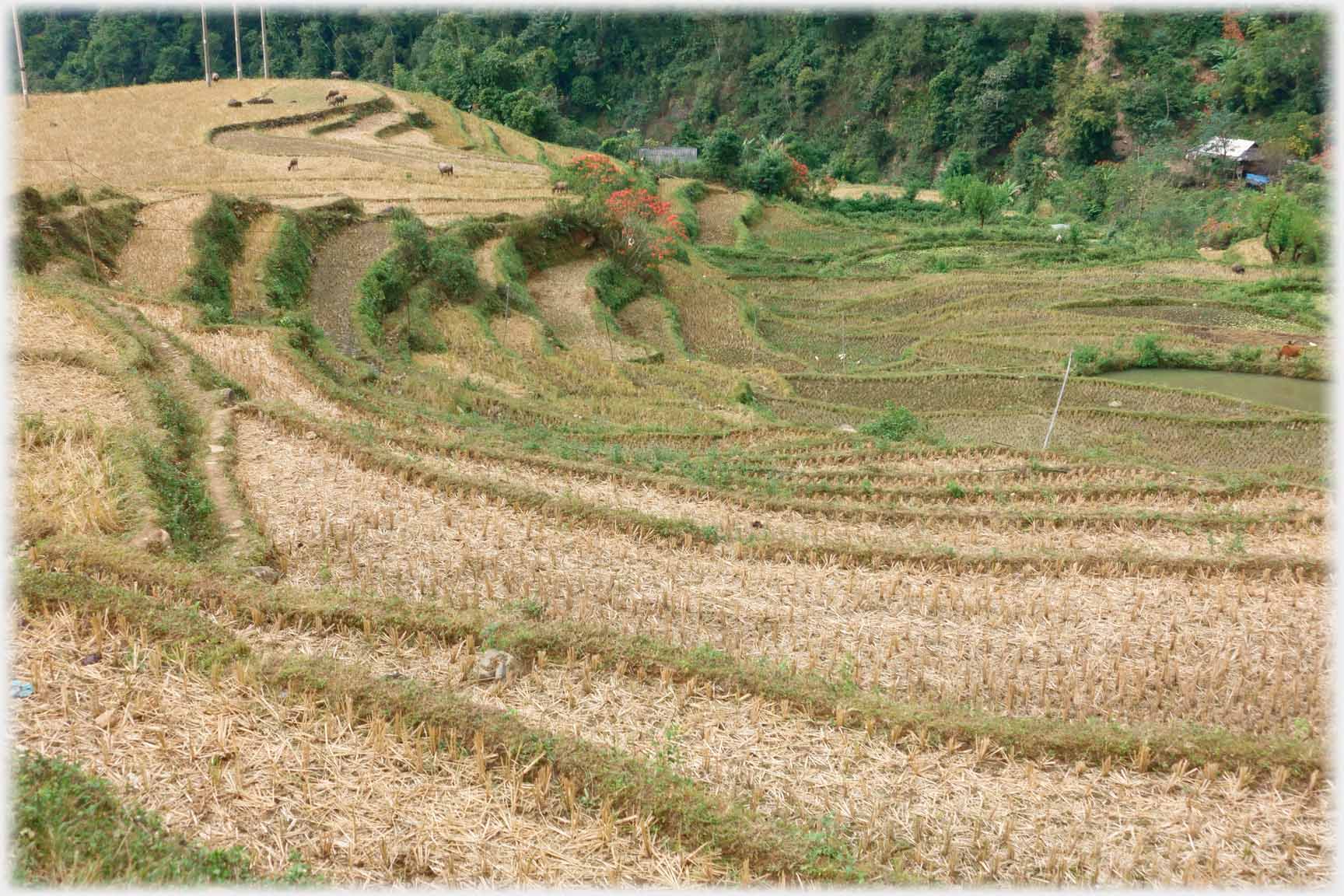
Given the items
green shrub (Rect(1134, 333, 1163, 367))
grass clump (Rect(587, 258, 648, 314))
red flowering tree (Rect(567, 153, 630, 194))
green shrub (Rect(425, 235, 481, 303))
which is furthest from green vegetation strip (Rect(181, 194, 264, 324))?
green shrub (Rect(1134, 333, 1163, 367))

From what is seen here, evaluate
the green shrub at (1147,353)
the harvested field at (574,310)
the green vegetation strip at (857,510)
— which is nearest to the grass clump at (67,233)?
the harvested field at (574,310)

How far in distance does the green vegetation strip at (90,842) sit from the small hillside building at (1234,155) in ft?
163

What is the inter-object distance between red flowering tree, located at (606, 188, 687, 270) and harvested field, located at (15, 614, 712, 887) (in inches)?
867

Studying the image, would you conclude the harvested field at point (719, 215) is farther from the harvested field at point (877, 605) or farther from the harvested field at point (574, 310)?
the harvested field at point (877, 605)

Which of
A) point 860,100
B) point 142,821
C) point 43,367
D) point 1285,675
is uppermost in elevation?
point 860,100

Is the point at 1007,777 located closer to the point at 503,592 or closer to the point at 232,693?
the point at 503,592

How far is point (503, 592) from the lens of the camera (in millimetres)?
7480

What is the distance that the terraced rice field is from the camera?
15.4ft

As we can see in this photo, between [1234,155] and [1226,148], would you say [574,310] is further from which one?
[1226,148]

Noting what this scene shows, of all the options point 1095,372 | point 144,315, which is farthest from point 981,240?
point 144,315

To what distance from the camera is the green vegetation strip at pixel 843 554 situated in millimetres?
9008

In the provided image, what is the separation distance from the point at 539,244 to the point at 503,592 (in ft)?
63.7

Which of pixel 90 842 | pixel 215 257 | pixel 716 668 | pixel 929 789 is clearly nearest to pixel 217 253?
pixel 215 257

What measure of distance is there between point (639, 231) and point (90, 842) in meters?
23.8
